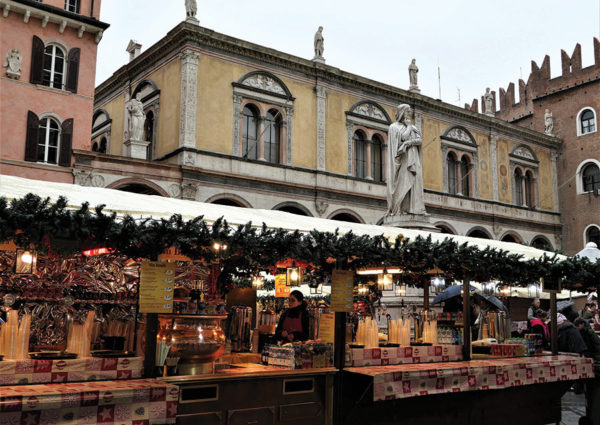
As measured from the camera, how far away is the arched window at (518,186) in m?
30.3

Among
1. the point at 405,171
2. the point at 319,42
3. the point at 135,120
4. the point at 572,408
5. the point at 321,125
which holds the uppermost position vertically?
the point at 319,42

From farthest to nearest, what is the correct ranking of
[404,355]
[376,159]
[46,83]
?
[376,159]
[46,83]
[404,355]

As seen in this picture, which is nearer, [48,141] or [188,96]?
[48,141]

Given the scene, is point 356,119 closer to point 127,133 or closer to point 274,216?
point 127,133

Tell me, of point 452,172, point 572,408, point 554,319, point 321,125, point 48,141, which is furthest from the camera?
point 452,172

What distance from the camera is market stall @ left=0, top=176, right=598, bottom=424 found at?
194 inches

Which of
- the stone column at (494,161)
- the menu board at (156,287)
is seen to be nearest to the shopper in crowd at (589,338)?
the menu board at (156,287)

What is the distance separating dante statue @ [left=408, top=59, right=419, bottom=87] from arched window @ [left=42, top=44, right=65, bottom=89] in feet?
47.7

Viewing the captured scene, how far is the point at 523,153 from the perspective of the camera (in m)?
30.7

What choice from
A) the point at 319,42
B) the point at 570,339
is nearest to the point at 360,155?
the point at 319,42

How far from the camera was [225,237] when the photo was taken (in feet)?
A: 17.3

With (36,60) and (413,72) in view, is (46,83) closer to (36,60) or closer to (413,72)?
(36,60)

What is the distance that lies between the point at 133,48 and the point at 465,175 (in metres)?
15.7

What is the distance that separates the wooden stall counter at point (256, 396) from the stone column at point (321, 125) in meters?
16.7
